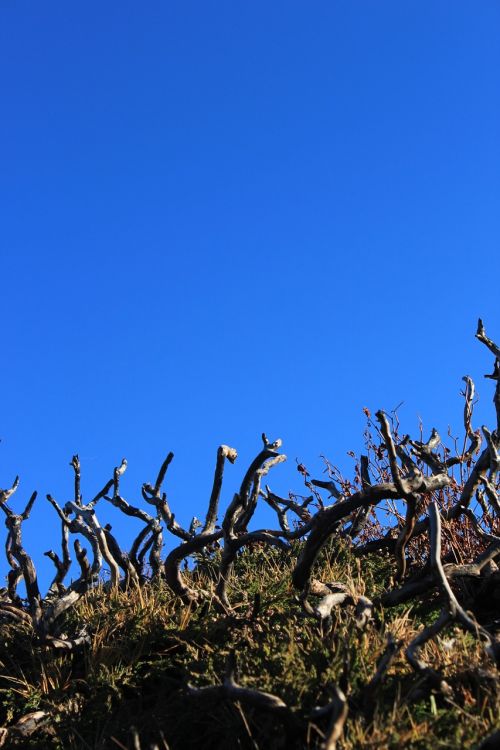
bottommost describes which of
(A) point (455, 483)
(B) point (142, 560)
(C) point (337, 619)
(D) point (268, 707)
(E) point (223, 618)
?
(D) point (268, 707)

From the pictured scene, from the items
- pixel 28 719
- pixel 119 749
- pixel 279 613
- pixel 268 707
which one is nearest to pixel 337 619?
pixel 279 613

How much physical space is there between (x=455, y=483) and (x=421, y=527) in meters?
1.08

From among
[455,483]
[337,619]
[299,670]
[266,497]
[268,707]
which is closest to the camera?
[268,707]

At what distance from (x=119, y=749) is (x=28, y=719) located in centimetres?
147

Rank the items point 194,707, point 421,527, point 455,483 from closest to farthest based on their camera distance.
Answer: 1. point 194,707
2. point 421,527
3. point 455,483

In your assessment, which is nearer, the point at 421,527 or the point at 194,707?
the point at 194,707

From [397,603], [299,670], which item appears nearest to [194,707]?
[299,670]

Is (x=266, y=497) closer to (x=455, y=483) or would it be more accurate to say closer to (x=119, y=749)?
(x=455, y=483)

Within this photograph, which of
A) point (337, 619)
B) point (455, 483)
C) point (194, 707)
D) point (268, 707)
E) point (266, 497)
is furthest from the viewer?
point (266, 497)

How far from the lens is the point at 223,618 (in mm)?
8781

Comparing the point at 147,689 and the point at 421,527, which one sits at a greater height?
the point at 421,527

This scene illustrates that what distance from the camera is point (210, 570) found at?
11.4m

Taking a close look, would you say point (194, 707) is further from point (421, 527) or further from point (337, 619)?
point (421, 527)

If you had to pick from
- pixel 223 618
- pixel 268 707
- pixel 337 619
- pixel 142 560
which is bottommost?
pixel 268 707
